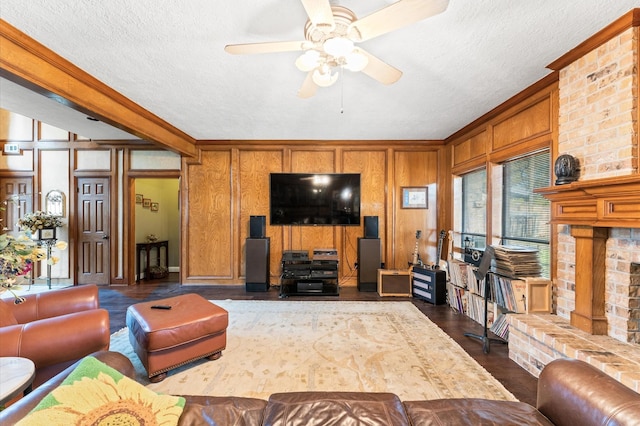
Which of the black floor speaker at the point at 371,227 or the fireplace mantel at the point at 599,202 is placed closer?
the fireplace mantel at the point at 599,202

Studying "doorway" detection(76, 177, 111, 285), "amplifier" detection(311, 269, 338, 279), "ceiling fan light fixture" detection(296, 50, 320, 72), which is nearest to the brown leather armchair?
"ceiling fan light fixture" detection(296, 50, 320, 72)

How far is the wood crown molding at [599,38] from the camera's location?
1748mm

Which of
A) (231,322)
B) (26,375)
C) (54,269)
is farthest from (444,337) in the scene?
→ (54,269)

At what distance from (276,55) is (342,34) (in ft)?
2.46

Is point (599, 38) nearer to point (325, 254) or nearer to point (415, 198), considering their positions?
point (415, 198)

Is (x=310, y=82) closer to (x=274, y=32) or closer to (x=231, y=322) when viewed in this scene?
(x=274, y=32)

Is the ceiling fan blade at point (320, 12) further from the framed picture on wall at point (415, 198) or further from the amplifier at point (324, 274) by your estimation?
the framed picture on wall at point (415, 198)

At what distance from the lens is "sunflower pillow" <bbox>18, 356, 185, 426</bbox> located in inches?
29.1

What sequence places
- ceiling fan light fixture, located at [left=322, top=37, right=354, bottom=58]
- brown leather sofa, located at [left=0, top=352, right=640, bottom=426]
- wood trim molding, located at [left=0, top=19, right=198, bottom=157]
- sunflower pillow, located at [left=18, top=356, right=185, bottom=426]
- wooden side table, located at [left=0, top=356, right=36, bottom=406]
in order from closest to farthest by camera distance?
sunflower pillow, located at [left=18, top=356, right=185, bottom=426], brown leather sofa, located at [left=0, top=352, right=640, bottom=426], wooden side table, located at [left=0, top=356, right=36, bottom=406], ceiling fan light fixture, located at [left=322, top=37, right=354, bottom=58], wood trim molding, located at [left=0, top=19, right=198, bottom=157]

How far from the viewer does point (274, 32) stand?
1911 millimetres

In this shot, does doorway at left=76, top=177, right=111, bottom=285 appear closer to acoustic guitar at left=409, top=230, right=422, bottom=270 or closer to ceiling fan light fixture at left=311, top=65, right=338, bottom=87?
ceiling fan light fixture at left=311, top=65, right=338, bottom=87

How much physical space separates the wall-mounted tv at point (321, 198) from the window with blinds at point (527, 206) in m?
2.06

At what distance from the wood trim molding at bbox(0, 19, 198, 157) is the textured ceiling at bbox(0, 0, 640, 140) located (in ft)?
0.29

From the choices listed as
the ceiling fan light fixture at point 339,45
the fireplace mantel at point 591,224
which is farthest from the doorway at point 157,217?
the fireplace mantel at point 591,224
